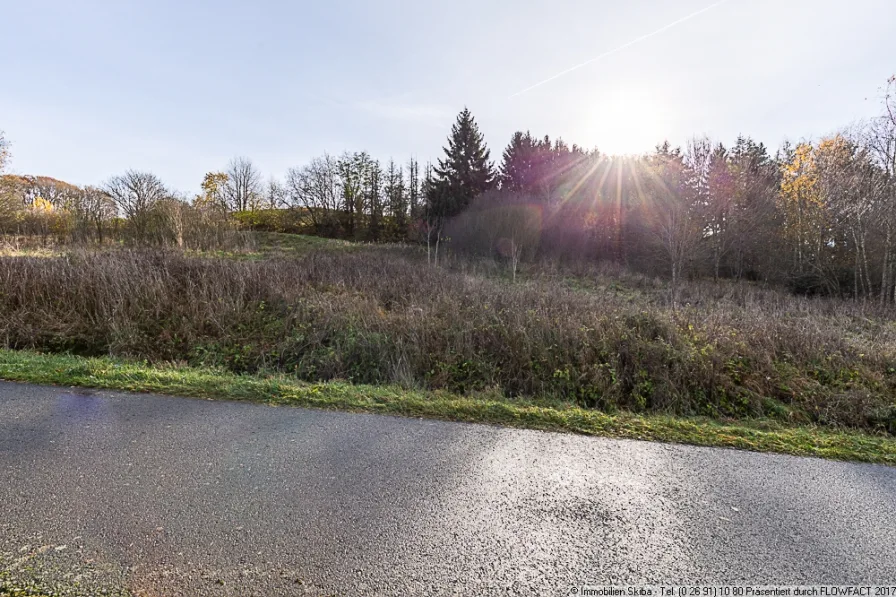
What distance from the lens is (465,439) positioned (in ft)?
10.1

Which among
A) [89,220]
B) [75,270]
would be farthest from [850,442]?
[89,220]

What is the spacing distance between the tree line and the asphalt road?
12.2 meters

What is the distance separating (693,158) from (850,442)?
19.2m

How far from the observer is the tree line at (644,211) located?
15.3 m

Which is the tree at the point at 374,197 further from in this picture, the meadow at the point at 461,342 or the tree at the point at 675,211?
the meadow at the point at 461,342

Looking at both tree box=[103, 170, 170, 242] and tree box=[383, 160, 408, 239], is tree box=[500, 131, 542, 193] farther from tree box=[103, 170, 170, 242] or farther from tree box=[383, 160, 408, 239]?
tree box=[103, 170, 170, 242]

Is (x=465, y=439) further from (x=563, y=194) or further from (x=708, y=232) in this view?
(x=563, y=194)

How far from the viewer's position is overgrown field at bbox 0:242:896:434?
4.58 metres

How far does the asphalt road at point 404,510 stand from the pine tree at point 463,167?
93.5ft

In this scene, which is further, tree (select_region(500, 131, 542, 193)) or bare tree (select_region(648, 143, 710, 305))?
tree (select_region(500, 131, 542, 193))

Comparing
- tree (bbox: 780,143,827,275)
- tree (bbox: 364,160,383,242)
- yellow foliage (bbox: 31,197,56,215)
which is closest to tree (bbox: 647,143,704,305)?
tree (bbox: 780,143,827,275)

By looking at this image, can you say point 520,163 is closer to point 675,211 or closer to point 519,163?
point 519,163

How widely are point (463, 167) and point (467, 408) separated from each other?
30028mm

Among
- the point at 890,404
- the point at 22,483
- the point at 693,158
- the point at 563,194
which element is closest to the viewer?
the point at 22,483
